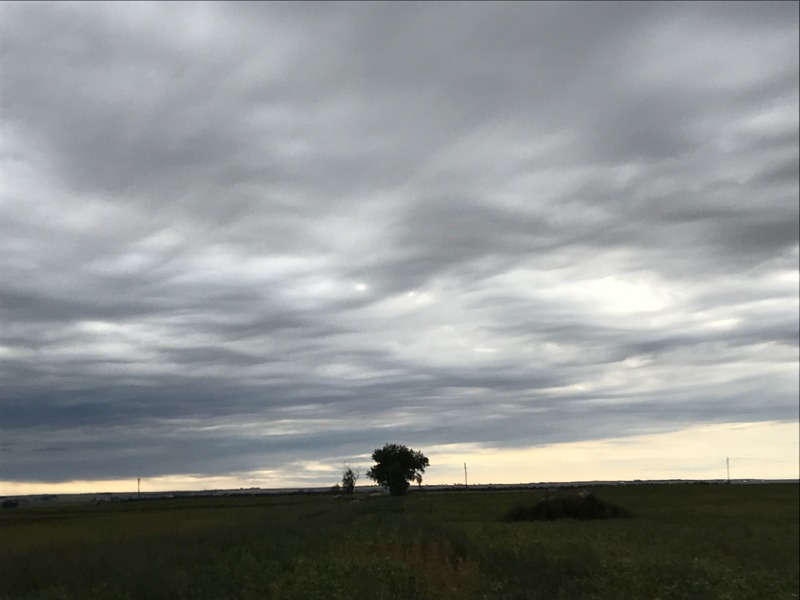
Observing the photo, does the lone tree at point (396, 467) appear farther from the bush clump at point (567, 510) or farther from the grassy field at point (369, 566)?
the grassy field at point (369, 566)

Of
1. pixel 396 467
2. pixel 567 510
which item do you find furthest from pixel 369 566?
pixel 396 467

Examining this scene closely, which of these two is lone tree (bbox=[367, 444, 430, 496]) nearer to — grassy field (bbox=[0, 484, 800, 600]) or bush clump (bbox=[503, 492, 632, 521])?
bush clump (bbox=[503, 492, 632, 521])

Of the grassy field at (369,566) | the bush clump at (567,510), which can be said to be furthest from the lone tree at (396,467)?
the grassy field at (369,566)

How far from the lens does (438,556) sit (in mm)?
27203

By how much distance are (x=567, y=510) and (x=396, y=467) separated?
2611 inches

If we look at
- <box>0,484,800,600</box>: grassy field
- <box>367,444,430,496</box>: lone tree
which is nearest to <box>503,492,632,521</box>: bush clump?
<box>0,484,800,600</box>: grassy field

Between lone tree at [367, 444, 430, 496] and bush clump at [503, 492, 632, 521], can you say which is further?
lone tree at [367, 444, 430, 496]

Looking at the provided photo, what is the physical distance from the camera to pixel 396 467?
127438 mm

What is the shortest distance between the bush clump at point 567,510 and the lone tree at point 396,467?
211ft

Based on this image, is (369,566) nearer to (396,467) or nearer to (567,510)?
(567,510)

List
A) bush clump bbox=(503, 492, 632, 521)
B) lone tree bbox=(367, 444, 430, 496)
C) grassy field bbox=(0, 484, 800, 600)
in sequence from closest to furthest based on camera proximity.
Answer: grassy field bbox=(0, 484, 800, 600) → bush clump bbox=(503, 492, 632, 521) → lone tree bbox=(367, 444, 430, 496)

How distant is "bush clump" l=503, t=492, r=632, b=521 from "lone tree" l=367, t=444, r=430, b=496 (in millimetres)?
64243

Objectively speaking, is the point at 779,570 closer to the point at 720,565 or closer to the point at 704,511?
the point at 720,565

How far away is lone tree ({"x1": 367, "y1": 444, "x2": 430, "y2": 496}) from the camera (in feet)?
421
